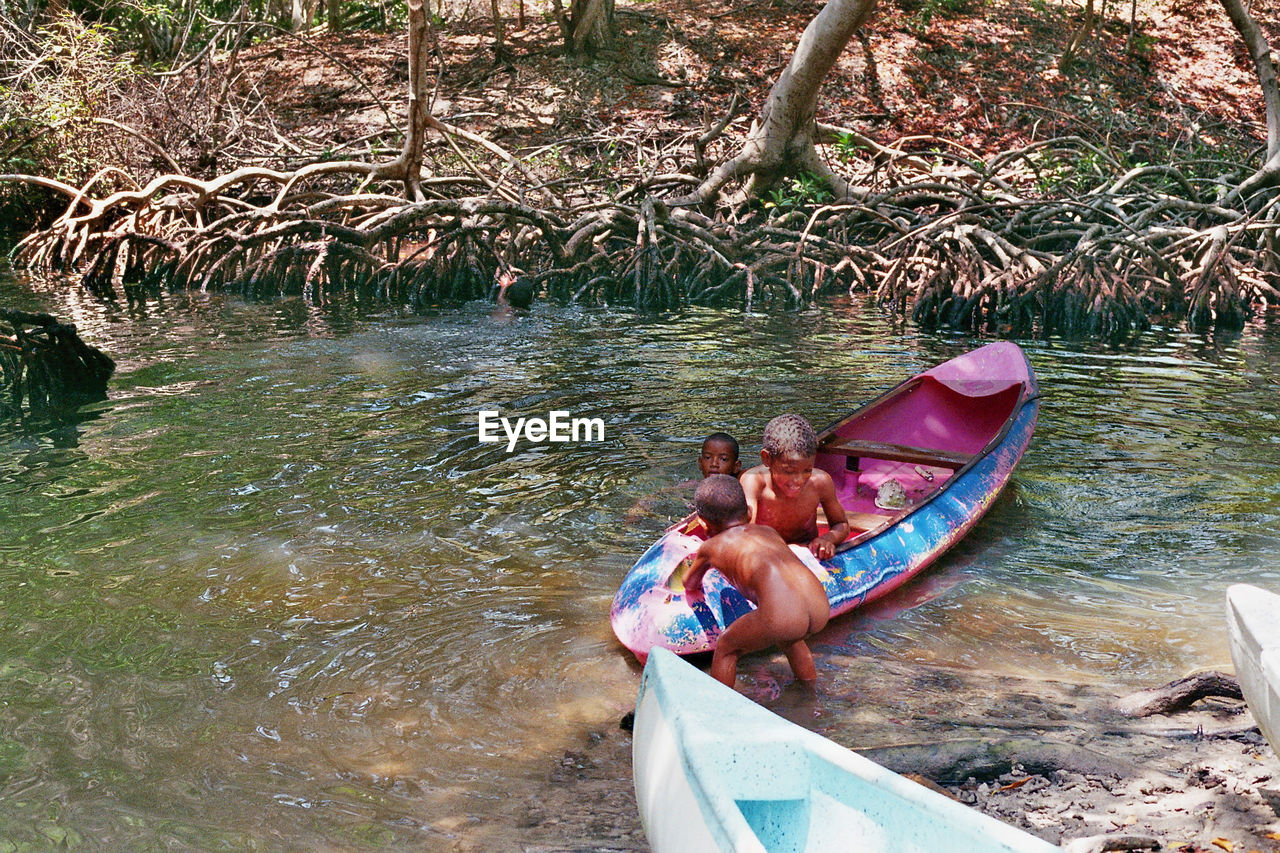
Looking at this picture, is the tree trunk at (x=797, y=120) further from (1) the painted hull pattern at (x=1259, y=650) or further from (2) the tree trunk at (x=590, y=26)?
(1) the painted hull pattern at (x=1259, y=650)

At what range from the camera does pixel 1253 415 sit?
26.0 ft

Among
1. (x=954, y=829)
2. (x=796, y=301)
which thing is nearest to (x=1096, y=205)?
(x=796, y=301)

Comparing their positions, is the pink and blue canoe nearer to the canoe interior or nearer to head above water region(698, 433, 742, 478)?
the canoe interior

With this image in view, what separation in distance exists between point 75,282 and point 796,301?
9.24 m

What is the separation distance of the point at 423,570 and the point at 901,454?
244 centimetres

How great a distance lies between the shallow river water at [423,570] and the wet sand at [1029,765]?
138 mm

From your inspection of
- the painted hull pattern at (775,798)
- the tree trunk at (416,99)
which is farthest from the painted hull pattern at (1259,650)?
the tree trunk at (416,99)

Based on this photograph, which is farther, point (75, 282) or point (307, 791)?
point (75, 282)

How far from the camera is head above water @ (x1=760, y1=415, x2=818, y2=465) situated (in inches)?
177

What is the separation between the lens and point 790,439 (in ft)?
14.8

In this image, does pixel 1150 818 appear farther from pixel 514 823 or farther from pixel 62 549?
pixel 62 549

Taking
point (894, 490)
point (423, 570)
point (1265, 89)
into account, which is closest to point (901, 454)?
point (894, 490)

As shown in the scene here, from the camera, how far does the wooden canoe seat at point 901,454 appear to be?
227 inches

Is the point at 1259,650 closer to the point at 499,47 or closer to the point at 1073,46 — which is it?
the point at 1073,46
